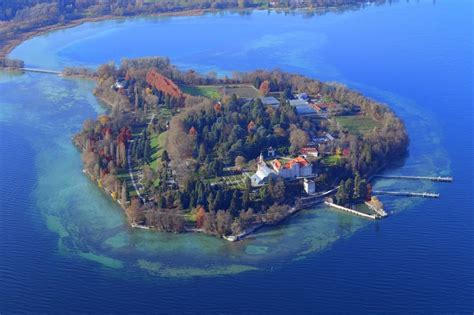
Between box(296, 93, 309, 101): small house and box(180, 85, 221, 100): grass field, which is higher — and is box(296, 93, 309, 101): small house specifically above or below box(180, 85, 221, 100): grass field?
below

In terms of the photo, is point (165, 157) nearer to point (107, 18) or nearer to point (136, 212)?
point (136, 212)

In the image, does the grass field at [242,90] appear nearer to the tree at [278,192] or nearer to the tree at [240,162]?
the tree at [240,162]

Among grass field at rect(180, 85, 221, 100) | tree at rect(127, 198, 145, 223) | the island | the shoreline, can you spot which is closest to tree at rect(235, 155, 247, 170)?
the island

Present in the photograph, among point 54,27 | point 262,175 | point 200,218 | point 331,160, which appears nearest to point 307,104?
point 331,160

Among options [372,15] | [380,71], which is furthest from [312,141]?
[372,15]

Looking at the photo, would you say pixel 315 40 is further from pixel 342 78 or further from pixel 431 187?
pixel 431 187

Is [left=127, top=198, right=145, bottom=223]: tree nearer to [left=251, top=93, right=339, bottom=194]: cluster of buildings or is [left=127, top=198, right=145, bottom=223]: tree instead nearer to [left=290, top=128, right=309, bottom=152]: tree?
[left=251, top=93, right=339, bottom=194]: cluster of buildings

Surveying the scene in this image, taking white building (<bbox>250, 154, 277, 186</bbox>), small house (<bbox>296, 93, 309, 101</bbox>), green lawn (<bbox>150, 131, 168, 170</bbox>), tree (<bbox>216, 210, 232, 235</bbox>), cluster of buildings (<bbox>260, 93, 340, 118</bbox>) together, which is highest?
small house (<bbox>296, 93, 309, 101</bbox>)
